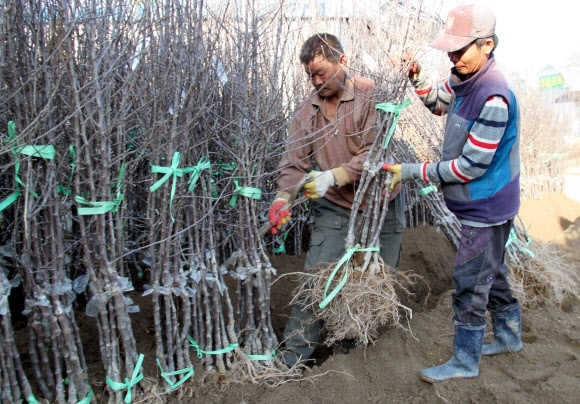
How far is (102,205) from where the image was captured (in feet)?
7.11

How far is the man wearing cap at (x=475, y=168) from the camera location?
2258 mm

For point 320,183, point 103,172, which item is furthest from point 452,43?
point 103,172

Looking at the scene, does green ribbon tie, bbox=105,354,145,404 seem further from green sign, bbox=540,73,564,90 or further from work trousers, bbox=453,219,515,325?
green sign, bbox=540,73,564,90

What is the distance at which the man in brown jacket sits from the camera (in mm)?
2795

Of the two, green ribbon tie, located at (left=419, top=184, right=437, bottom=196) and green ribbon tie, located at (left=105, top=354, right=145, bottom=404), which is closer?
green ribbon tie, located at (left=105, top=354, right=145, bottom=404)

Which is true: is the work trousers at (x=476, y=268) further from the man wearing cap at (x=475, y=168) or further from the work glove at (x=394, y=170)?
the work glove at (x=394, y=170)

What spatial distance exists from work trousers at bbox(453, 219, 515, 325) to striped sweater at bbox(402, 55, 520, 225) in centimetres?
9

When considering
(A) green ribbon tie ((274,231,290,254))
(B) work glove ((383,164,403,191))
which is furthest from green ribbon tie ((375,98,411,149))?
(A) green ribbon tie ((274,231,290,254))

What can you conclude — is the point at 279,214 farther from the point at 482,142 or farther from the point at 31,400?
the point at 31,400

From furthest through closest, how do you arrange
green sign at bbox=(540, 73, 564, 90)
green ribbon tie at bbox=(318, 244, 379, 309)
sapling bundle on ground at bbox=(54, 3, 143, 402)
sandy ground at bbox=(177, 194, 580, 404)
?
green sign at bbox=(540, 73, 564, 90) → green ribbon tie at bbox=(318, 244, 379, 309) → sandy ground at bbox=(177, 194, 580, 404) → sapling bundle on ground at bbox=(54, 3, 143, 402)

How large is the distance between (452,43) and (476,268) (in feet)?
3.80

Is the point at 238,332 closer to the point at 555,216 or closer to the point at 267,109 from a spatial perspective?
the point at 267,109

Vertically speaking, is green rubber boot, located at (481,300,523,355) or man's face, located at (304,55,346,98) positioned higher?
man's face, located at (304,55,346,98)

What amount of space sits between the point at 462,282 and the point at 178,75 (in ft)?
6.02
